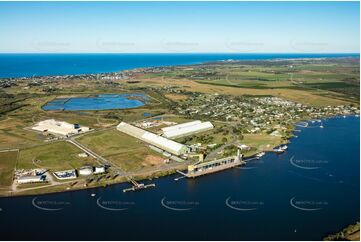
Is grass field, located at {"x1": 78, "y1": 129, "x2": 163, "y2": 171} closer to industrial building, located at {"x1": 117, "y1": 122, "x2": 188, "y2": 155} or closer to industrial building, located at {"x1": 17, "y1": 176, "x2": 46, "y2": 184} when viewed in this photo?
industrial building, located at {"x1": 117, "y1": 122, "x2": 188, "y2": 155}

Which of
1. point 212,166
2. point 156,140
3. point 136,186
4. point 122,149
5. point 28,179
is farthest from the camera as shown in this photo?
point 156,140

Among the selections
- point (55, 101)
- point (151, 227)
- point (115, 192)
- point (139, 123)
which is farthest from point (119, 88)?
point (151, 227)

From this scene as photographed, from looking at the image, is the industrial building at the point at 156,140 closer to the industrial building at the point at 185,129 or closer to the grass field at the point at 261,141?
the industrial building at the point at 185,129

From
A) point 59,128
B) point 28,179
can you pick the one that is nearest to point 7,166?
point 28,179

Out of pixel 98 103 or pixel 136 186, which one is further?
pixel 98 103

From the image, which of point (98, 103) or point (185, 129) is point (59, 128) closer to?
point (185, 129)
